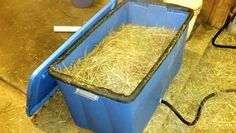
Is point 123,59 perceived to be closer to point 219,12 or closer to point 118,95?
point 118,95

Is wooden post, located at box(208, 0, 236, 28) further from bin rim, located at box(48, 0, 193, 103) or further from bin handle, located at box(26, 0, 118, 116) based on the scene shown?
bin handle, located at box(26, 0, 118, 116)

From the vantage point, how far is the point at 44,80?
1356 mm

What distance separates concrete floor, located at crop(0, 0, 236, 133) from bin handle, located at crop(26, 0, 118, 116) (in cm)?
9

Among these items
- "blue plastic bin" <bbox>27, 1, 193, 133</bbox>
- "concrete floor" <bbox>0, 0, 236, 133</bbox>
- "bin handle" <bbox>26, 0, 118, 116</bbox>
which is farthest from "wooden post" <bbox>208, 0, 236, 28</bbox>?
"bin handle" <bbox>26, 0, 118, 116</bbox>

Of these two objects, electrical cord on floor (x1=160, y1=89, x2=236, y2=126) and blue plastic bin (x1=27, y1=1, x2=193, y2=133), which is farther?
electrical cord on floor (x1=160, y1=89, x2=236, y2=126)

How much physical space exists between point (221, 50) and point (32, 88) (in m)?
1.31

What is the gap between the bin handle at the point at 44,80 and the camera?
1.27 meters

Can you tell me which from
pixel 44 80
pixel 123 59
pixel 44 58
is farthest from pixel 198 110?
pixel 44 58

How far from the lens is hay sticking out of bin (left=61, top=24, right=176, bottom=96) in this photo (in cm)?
130

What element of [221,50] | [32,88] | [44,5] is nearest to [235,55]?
[221,50]

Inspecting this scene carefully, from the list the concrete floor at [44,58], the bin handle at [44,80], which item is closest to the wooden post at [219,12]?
the concrete floor at [44,58]

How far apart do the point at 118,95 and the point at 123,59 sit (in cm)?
39

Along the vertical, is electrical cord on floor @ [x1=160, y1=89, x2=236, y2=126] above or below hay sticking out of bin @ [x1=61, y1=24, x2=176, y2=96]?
below

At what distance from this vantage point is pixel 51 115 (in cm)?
154
